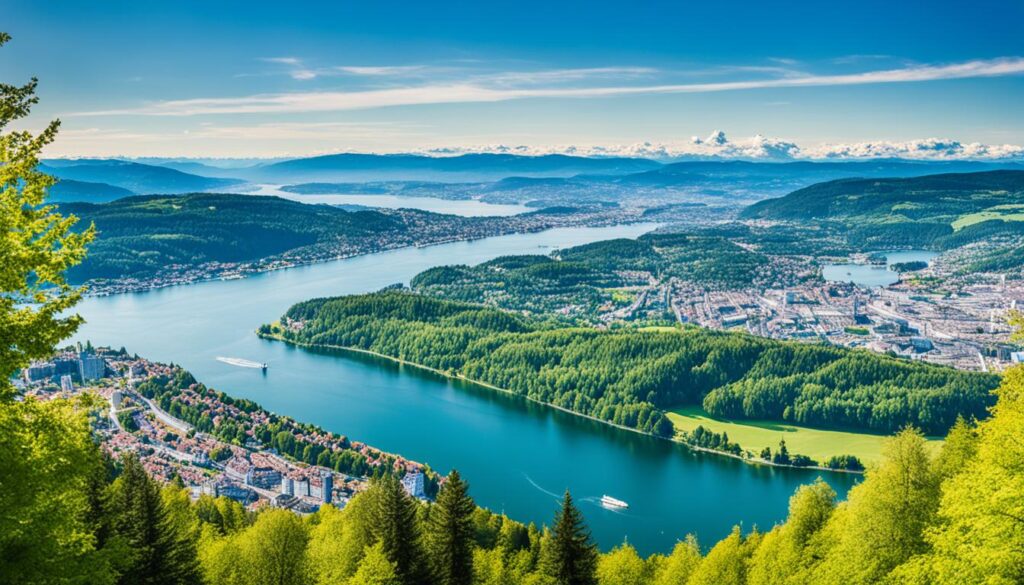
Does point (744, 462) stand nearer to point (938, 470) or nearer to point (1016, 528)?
point (938, 470)

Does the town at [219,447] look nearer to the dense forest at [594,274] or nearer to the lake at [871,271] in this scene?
the dense forest at [594,274]

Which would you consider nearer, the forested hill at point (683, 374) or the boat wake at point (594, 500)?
Answer: the boat wake at point (594, 500)

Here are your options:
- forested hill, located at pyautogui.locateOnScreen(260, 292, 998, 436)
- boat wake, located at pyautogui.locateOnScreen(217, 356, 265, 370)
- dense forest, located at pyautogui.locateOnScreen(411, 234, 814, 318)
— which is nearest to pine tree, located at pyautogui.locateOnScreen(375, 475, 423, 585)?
forested hill, located at pyautogui.locateOnScreen(260, 292, 998, 436)

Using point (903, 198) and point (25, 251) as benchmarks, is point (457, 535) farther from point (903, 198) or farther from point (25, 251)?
point (903, 198)

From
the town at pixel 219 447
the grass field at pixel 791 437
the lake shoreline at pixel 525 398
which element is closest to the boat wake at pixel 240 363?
the lake shoreline at pixel 525 398

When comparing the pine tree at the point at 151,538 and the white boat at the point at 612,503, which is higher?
the pine tree at the point at 151,538

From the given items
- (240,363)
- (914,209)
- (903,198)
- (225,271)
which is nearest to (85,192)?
(225,271)

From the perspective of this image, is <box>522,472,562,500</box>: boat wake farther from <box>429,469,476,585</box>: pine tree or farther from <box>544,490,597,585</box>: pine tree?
<box>429,469,476,585</box>: pine tree
